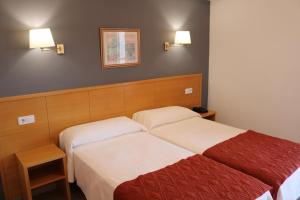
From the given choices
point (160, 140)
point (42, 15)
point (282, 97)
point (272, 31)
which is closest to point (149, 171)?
point (160, 140)

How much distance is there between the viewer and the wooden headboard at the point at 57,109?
2461mm

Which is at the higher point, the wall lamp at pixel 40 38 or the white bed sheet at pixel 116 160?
the wall lamp at pixel 40 38

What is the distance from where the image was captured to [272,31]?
323cm

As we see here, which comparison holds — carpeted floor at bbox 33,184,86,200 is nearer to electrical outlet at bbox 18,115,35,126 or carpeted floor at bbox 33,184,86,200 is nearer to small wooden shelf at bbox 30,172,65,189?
small wooden shelf at bbox 30,172,65,189

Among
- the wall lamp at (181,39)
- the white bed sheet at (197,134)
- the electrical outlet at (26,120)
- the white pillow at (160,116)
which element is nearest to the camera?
the white bed sheet at (197,134)

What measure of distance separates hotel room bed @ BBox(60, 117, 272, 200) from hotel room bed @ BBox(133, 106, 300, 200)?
12cm

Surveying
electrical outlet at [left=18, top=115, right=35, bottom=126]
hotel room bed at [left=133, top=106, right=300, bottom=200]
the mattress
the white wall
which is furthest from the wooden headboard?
the white wall

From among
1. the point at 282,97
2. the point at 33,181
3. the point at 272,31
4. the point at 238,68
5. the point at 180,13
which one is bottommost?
the point at 33,181

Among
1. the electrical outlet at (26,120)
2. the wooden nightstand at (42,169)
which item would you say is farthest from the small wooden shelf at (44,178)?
the electrical outlet at (26,120)

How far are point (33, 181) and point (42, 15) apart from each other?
159cm

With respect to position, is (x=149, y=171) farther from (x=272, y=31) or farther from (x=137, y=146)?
(x=272, y=31)

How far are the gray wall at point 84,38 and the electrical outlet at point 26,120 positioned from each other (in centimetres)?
24

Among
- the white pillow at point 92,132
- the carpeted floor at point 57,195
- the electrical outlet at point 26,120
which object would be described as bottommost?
the carpeted floor at point 57,195

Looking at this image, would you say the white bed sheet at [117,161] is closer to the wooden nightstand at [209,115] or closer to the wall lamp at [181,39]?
the wooden nightstand at [209,115]
